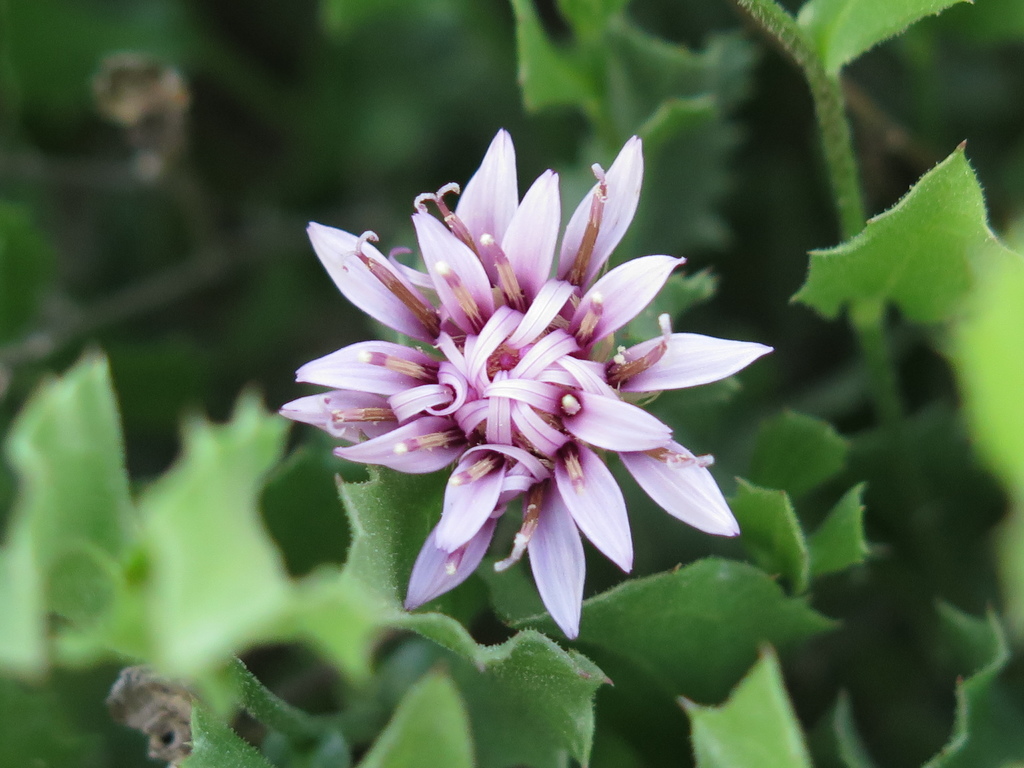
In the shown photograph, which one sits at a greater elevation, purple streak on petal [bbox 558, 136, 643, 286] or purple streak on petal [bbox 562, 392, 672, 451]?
purple streak on petal [bbox 558, 136, 643, 286]

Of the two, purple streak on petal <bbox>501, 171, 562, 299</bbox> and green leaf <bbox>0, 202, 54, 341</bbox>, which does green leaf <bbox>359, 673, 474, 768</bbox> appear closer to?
purple streak on petal <bbox>501, 171, 562, 299</bbox>

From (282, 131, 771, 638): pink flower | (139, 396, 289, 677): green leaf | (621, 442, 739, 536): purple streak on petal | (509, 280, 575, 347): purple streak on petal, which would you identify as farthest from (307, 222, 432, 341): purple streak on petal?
(139, 396, 289, 677): green leaf

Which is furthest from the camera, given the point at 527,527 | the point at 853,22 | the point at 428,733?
the point at 853,22

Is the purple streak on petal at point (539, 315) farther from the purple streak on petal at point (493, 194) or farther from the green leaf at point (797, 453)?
the green leaf at point (797, 453)

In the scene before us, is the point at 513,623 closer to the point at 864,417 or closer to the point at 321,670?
the point at 321,670

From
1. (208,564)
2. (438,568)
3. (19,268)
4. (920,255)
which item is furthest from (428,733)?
(19,268)

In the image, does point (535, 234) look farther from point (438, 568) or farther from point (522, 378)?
point (438, 568)
